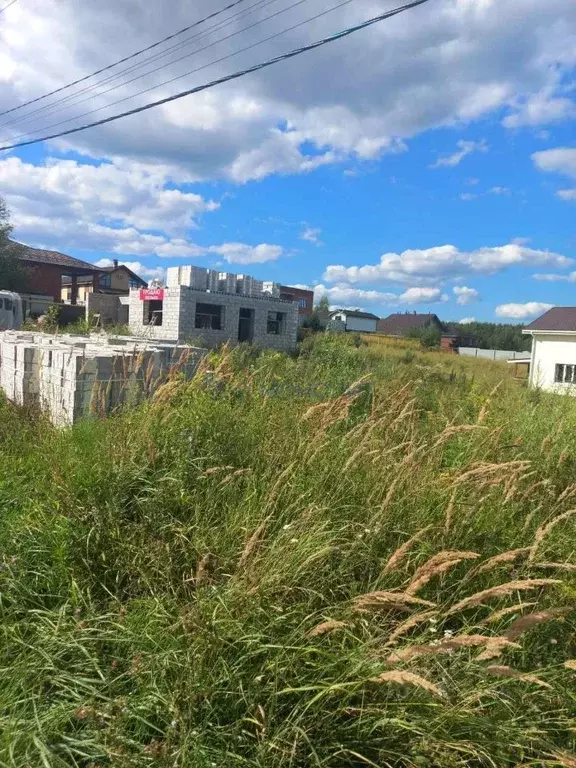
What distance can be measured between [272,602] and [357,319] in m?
83.5

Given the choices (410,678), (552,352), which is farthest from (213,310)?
(410,678)

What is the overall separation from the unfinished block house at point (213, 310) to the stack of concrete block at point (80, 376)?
2261 centimetres

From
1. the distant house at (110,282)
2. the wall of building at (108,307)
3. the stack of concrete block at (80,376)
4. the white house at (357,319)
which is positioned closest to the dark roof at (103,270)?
the distant house at (110,282)

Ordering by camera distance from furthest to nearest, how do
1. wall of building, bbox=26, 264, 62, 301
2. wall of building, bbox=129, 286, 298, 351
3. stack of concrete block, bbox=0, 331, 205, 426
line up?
wall of building, bbox=26, 264, 62, 301
wall of building, bbox=129, 286, 298, 351
stack of concrete block, bbox=0, 331, 205, 426

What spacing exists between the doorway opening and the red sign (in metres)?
5.51

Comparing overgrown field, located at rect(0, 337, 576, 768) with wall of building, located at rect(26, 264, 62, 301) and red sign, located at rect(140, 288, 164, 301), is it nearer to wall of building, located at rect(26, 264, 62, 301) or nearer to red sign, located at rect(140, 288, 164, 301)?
red sign, located at rect(140, 288, 164, 301)

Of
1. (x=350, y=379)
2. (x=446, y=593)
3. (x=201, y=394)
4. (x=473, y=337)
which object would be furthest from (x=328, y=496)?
(x=473, y=337)

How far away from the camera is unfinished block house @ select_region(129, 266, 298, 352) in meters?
30.8

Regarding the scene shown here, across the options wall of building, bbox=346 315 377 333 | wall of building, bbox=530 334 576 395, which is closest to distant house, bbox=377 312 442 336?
wall of building, bbox=346 315 377 333

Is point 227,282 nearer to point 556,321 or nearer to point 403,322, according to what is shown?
point 556,321

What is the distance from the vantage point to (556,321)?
32094 mm

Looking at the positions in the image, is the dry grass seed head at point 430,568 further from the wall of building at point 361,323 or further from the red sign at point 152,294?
the wall of building at point 361,323

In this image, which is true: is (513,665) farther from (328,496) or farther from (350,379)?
(350,379)

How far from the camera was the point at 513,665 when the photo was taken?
2.05 meters
